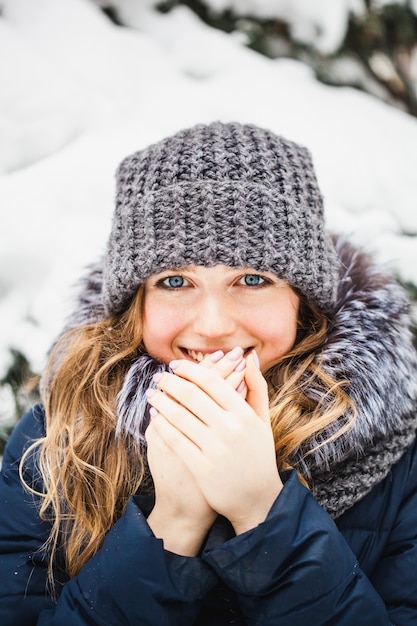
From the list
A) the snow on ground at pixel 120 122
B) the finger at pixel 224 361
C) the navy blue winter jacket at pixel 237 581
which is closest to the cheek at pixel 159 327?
the finger at pixel 224 361

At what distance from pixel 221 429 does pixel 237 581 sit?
333 millimetres

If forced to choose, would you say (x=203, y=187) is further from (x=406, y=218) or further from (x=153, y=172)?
(x=406, y=218)

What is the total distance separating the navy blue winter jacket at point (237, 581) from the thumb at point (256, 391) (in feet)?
0.53

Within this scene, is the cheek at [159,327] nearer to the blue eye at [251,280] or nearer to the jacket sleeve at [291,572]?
the blue eye at [251,280]

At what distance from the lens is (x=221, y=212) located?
1325 millimetres

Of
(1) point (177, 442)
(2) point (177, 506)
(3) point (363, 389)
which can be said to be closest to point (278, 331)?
(3) point (363, 389)

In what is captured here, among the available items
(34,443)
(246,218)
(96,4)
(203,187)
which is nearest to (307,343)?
(246,218)

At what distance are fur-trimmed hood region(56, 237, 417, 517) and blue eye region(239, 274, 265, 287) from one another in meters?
0.30

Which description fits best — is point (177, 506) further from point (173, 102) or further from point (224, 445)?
point (173, 102)

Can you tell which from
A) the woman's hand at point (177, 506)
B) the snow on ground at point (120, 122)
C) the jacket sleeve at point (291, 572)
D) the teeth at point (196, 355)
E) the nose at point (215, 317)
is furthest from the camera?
the snow on ground at point (120, 122)

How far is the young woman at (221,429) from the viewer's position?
1172 millimetres

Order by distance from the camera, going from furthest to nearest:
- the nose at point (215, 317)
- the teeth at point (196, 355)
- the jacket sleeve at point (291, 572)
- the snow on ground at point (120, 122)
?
the snow on ground at point (120, 122) < the teeth at point (196, 355) < the nose at point (215, 317) < the jacket sleeve at point (291, 572)

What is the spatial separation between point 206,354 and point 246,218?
39 cm

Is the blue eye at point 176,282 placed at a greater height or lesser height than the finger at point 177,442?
greater
